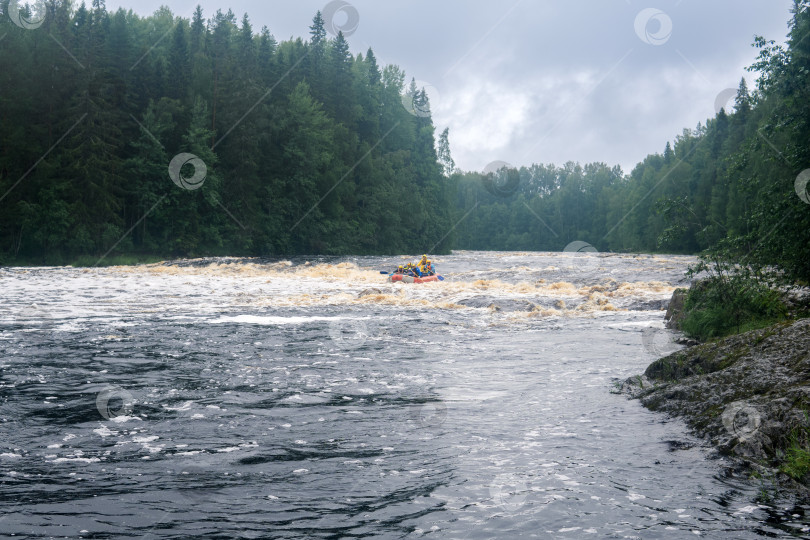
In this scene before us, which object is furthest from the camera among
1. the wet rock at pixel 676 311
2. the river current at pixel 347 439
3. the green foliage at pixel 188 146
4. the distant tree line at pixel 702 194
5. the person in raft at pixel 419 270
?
the green foliage at pixel 188 146

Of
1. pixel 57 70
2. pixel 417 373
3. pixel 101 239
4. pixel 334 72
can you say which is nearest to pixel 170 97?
pixel 57 70

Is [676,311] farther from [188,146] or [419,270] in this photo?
[188,146]

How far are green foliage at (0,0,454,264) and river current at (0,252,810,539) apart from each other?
107ft

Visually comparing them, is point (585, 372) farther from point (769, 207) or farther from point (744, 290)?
point (769, 207)

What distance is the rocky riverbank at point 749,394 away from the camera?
5.79 metres

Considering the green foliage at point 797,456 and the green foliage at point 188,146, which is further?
the green foliage at point 188,146

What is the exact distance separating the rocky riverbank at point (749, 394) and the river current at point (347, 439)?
27 cm

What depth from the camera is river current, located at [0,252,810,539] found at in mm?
4727

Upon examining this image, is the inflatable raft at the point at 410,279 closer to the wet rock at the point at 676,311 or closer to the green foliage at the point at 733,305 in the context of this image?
the wet rock at the point at 676,311

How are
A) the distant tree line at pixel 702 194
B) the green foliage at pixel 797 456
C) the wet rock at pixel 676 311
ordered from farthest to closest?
the wet rock at pixel 676 311, the distant tree line at pixel 702 194, the green foliage at pixel 797 456

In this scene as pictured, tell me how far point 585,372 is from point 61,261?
40.8 meters

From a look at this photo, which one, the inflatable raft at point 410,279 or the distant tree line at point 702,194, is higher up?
the distant tree line at point 702,194

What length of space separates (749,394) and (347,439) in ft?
13.7

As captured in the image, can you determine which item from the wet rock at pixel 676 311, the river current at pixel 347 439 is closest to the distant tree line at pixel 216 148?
the wet rock at pixel 676 311
